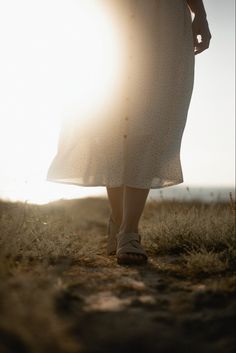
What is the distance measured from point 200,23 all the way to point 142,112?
829 millimetres

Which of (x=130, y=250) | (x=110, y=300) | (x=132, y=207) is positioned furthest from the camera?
(x=132, y=207)

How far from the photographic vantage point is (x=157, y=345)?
5.76ft

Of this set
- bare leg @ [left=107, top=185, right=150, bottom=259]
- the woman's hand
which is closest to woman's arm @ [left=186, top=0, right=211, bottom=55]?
the woman's hand

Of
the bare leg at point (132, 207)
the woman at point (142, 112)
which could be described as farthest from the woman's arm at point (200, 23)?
the bare leg at point (132, 207)

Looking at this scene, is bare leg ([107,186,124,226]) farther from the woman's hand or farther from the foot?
the woman's hand

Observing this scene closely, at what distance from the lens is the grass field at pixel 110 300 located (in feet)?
5.50

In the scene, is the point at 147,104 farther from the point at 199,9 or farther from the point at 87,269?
the point at 87,269

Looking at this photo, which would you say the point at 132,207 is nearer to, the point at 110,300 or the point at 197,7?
the point at 110,300

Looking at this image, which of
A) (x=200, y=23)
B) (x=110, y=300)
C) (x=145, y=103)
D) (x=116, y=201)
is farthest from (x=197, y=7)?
(x=110, y=300)

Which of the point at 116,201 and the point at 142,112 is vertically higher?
the point at 142,112

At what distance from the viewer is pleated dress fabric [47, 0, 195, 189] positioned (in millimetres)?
3566

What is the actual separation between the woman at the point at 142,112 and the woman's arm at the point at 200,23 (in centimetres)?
13

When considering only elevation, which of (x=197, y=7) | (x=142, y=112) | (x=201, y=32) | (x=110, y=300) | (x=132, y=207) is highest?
(x=197, y=7)

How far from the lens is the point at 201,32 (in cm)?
387
